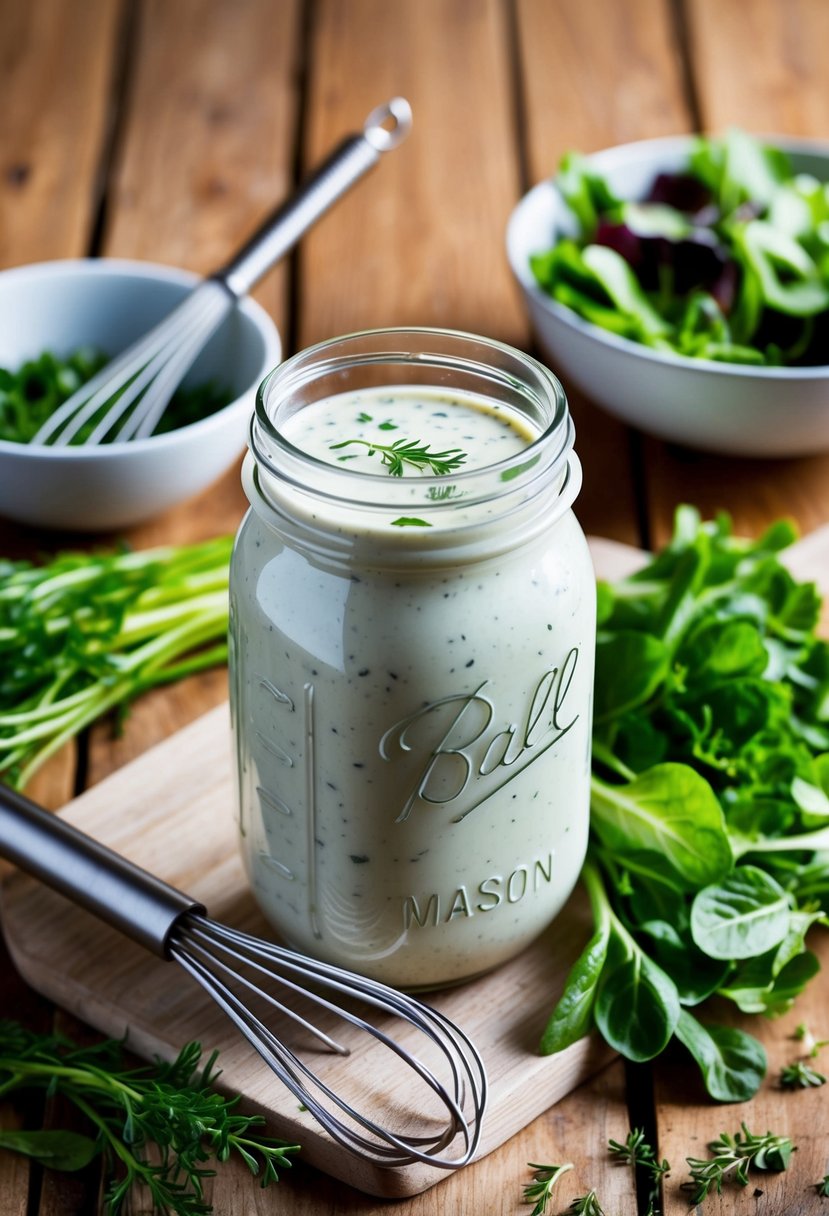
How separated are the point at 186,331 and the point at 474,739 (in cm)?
78

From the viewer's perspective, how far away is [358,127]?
2023 millimetres

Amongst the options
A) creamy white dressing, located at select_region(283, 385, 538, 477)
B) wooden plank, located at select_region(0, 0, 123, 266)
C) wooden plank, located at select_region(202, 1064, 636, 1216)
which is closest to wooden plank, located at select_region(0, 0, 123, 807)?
wooden plank, located at select_region(0, 0, 123, 266)

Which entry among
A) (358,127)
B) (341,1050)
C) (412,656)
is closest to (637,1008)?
(341,1050)

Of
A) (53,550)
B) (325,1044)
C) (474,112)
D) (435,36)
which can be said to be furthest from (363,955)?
(435,36)

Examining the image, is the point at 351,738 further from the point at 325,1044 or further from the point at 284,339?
the point at 284,339

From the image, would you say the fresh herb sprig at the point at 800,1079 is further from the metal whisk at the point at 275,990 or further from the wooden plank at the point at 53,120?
the wooden plank at the point at 53,120

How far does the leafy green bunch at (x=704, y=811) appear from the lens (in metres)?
0.93

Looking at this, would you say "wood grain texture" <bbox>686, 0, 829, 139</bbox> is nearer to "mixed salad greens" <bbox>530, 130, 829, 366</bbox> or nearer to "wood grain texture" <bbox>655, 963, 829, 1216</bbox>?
"mixed salad greens" <bbox>530, 130, 829, 366</bbox>

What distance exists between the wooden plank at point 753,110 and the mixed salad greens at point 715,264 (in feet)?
0.42

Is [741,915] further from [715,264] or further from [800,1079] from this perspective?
[715,264]

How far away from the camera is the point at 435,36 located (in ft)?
7.27

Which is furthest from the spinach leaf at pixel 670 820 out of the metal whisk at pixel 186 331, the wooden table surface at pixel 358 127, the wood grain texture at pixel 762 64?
the wood grain texture at pixel 762 64

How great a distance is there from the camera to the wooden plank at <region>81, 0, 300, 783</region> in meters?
1.84

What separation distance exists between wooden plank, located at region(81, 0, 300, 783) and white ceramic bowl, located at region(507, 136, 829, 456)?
37cm
